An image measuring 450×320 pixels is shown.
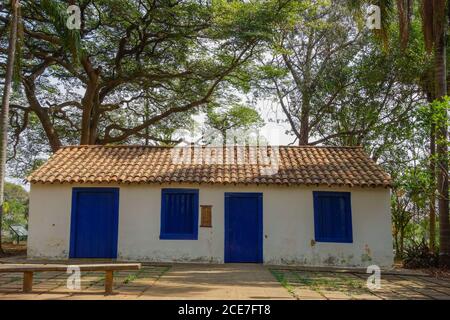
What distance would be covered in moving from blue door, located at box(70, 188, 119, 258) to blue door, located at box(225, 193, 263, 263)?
3.20 m

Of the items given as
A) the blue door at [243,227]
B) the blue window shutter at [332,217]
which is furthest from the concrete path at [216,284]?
the blue window shutter at [332,217]

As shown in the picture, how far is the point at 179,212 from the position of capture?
1163cm

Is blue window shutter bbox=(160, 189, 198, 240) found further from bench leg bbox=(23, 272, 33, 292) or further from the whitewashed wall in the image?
bench leg bbox=(23, 272, 33, 292)

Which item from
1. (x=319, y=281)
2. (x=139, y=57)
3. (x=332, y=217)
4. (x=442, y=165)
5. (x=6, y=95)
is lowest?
(x=319, y=281)

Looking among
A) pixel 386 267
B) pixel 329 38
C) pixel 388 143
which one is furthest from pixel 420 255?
pixel 329 38

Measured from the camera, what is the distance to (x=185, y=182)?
11438mm

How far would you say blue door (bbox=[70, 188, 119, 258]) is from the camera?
11.6 metres

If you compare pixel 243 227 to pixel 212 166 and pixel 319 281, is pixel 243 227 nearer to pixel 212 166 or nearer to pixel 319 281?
pixel 212 166

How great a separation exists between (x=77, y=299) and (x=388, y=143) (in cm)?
1233

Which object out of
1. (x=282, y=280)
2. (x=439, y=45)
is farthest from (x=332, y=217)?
(x=439, y=45)

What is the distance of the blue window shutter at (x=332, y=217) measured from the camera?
11375 millimetres

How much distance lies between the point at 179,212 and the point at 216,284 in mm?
3847

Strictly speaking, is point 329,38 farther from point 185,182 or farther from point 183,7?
point 185,182
